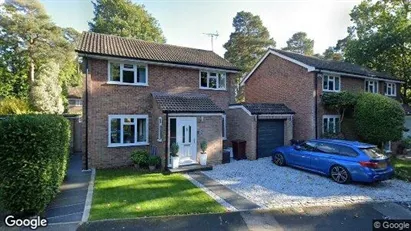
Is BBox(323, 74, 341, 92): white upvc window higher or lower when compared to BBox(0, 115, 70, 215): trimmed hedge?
higher

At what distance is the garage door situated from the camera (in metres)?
14.7

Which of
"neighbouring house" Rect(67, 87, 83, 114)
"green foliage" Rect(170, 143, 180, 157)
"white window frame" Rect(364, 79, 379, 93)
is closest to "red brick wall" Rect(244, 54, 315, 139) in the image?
"white window frame" Rect(364, 79, 379, 93)

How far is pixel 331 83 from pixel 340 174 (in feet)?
29.6

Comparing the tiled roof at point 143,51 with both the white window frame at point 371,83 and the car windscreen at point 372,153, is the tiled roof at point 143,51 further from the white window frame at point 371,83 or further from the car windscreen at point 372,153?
the white window frame at point 371,83

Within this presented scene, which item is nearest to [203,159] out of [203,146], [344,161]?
[203,146]

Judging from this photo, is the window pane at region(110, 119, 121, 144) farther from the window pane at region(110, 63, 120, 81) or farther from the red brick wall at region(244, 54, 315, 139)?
the red brick wall at region(244, 54, 315, 139)

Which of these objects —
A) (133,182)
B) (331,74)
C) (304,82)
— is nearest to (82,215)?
(133,182)

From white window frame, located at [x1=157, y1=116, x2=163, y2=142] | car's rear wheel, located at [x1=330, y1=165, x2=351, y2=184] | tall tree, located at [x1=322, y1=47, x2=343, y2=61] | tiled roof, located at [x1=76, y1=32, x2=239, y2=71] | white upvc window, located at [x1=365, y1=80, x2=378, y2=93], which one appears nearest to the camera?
car's rear wheel, located at [x1=330, y1=165, x2=351, y2=184]

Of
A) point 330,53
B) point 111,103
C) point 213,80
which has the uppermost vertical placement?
point 330,53

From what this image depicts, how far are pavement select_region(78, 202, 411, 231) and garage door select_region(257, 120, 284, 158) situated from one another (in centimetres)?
750

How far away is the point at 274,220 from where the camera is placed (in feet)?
20.9

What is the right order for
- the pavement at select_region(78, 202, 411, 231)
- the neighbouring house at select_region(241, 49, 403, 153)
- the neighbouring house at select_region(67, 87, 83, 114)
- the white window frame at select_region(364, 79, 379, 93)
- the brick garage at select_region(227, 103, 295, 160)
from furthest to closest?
1. the neighbouring house at select_region(67, 87, 83, 114)
2. the white window frame at select_region(364, 79, 379, 93)
3. the neighbouring house at select_region(241, 49, 403, 153)
4. the brick garage at select_region(227, 103, 295, 160)
5. the pavement at select_region(78, 202, 411, 231)

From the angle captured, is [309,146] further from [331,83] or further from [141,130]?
[141,130]

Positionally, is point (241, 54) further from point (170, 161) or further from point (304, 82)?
point (170, 161)
